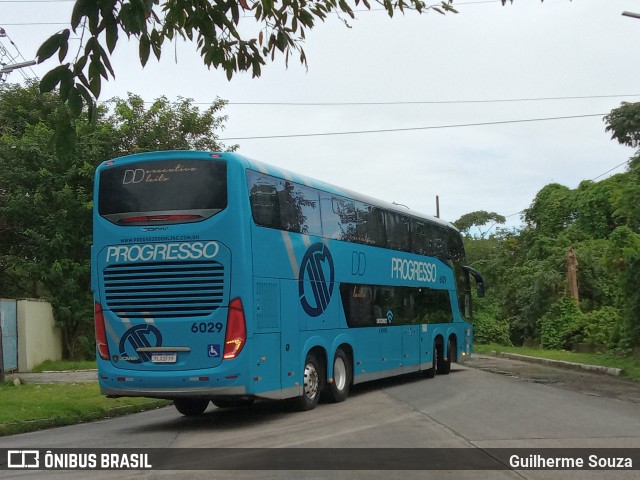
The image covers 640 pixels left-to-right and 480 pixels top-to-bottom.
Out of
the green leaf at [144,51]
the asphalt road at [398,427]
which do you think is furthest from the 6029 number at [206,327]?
the green leaf at [144,51]

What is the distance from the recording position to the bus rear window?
11133 mm

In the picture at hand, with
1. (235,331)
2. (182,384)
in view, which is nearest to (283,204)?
(235,331)

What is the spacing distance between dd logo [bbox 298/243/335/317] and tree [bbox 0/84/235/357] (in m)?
12.1

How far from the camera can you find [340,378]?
14484 millimetres

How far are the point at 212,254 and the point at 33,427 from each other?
4001mm

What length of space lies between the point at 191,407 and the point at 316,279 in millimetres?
3154

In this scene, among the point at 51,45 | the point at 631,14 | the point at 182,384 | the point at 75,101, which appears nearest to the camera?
the point at 51,45

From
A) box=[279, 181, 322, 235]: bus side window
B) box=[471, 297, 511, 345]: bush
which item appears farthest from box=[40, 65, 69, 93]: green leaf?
box=[471, 297, 511, 345]: bush

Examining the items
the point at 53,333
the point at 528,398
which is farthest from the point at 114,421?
the point at 53,333

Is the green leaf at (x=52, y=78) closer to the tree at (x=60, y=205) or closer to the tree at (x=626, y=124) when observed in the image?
the tree at (x=60, y=205)

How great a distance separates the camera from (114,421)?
12.7 meters

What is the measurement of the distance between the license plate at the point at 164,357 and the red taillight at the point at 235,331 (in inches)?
29.5

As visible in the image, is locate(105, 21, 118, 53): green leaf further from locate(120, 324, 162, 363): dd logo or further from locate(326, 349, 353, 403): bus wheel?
locate(326, 349, 353, 403): bus wheel

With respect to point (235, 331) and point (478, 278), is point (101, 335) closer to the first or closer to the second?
point (235, 331)
